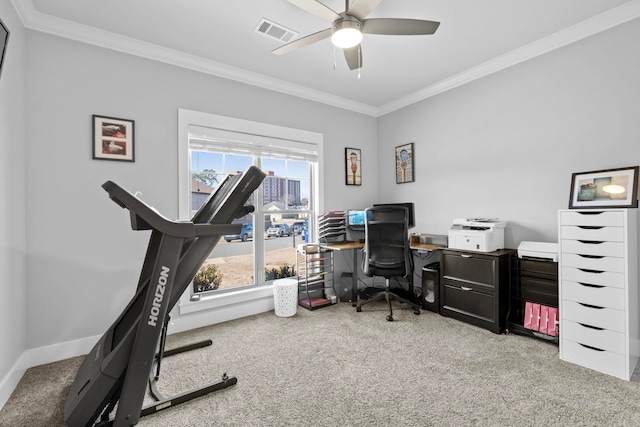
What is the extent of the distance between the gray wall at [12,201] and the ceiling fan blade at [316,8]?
1.91 meters

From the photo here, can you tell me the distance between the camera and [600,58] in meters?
2.57

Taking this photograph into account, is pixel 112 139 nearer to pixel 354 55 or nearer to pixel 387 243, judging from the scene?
pixel 354 55

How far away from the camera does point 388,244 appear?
3389mm

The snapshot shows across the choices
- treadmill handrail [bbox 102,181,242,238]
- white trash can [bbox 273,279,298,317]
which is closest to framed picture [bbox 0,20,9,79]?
treadmill handrail [bbox 102,181,242,238]

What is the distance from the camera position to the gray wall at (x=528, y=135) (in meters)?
2.50

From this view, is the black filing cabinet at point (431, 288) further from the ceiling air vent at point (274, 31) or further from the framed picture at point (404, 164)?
the ceiling air vent at point (274, 31)

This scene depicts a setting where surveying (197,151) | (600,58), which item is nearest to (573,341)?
(600,58)

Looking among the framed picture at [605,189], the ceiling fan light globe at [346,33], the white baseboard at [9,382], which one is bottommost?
the white baseboard at [9,382]

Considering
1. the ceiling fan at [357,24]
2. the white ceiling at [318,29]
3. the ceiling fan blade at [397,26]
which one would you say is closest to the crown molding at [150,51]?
the white ceiling at [318,29]

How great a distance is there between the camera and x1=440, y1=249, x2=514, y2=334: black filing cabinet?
2.89 metres

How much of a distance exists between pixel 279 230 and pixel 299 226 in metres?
0.29

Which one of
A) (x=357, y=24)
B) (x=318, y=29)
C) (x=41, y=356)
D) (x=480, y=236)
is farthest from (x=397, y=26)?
(x=41, y=356)

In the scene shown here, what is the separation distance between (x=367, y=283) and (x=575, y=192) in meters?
2.67

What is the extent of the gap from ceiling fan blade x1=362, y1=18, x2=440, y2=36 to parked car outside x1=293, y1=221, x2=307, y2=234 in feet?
8.10
